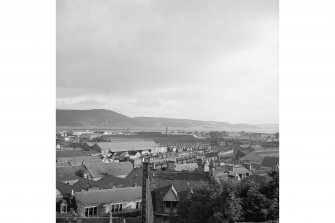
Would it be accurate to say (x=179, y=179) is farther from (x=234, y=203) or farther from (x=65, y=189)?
(x=234, y=203)

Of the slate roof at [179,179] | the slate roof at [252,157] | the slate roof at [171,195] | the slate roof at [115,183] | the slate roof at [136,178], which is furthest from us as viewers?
the slate roof at [252,157]

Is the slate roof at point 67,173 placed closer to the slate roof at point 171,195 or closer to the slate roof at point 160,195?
the slate roof at point 160,195

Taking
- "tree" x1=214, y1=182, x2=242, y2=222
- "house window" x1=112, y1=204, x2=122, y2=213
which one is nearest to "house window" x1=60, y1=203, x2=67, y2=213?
"house window" x1=112, y1=204, x2=122, y2=213

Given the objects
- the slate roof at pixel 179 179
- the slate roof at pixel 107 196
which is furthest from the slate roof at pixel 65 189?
the slate roof at pixel 179 179

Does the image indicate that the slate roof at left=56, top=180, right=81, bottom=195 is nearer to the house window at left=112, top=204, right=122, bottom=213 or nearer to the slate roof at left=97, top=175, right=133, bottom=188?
the slate roof at left=97, top=175, right=133, bottom=188
